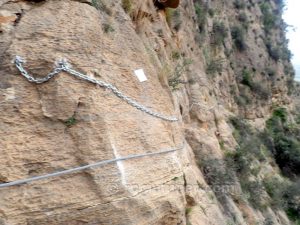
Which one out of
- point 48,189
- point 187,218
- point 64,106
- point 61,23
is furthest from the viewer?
point 187,218

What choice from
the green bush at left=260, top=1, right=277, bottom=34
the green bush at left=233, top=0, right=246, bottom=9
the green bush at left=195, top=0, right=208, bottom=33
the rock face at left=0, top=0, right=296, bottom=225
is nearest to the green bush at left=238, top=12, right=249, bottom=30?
the green bush at left=233, top=0, right=246, bottom=9

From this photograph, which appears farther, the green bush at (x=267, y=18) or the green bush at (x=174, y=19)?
the green bush at (x=267, y=18)

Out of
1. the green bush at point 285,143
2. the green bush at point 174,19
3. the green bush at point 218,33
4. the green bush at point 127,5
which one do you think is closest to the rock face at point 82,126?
the green bush at point 127,5

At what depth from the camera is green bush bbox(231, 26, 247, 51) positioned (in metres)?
19.2

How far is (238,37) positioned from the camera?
1925 centimetres

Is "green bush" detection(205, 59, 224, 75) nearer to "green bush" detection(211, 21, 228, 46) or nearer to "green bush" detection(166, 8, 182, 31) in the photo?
"green bush" detection(211, 21, 228, 46)

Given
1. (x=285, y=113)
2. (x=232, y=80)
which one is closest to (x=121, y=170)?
(x=232, y=80)

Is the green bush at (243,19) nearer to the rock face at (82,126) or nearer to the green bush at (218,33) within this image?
the green bush at (218,33)

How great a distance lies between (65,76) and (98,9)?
1343 mm

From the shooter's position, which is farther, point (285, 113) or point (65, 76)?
point (285, 113)

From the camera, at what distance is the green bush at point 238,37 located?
1917cm

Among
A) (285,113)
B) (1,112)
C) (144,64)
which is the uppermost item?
(144,64)

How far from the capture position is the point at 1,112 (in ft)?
11.7

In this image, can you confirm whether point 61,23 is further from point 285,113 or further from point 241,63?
point 285,113
